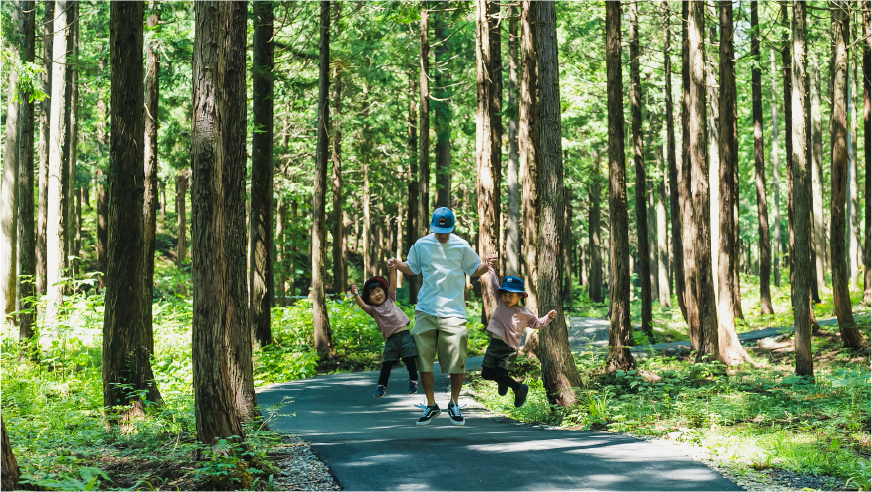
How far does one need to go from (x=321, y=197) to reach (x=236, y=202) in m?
10.9

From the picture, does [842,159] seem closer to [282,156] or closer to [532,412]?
[532,412]

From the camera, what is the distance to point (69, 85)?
75.3 feet

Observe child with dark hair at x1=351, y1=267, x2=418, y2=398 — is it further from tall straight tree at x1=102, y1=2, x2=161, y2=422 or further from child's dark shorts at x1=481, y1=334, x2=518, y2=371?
tall straight tree at x1=102, y1=2, x2=161, y2=422

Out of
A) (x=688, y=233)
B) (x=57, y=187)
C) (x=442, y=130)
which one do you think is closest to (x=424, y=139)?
(x=442, y=130)

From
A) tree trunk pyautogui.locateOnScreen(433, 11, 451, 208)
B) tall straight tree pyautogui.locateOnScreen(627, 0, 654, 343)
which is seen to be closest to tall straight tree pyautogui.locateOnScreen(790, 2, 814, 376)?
tall straight tree pyautogui.locateOnScreen(627, 0, 654, 343)

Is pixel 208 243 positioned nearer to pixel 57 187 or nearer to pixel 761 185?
pixel 57 187

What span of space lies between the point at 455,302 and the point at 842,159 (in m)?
15.1

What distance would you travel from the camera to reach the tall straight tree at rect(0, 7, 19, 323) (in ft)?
61.9

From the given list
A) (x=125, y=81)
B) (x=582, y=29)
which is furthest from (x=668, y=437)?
(x=582, y=29)

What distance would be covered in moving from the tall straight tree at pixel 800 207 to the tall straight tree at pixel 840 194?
4128 mm

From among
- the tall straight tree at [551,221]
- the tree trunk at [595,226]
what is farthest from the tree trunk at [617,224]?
the tree trunk at [595,226]

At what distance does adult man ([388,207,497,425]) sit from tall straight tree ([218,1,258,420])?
1.91 meters

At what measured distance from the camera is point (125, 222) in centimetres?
912

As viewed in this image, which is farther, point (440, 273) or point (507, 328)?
point (507, 328)
